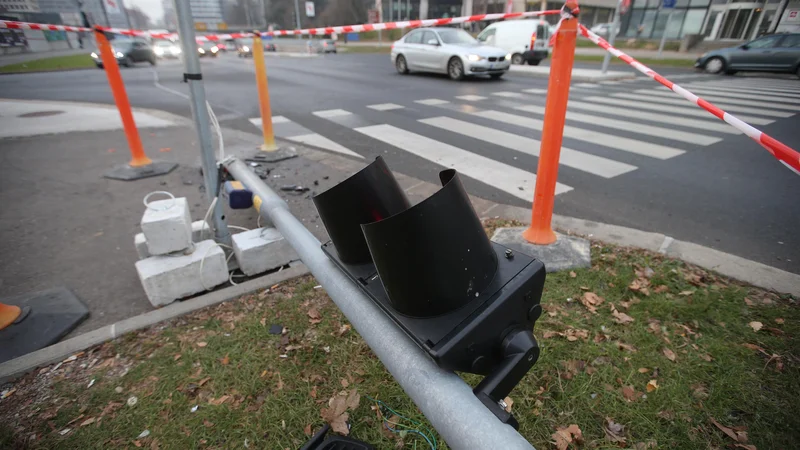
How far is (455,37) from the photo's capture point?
14398 mm

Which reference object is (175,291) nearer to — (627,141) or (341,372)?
(341,372)

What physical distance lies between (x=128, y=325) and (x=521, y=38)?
21.8 m

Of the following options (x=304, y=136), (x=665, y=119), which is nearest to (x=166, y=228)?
(x=304, y=136)

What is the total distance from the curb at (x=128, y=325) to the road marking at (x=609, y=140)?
5.62 meters

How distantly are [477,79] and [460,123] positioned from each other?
767cm

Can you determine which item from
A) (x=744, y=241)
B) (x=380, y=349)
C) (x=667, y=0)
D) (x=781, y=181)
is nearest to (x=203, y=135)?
(x=380, y=349)

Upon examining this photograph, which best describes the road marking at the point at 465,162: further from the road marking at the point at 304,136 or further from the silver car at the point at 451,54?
the silver car at the point at 451,54

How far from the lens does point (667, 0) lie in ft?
60.1

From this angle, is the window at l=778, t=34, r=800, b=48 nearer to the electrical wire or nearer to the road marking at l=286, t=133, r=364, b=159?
the road marking at l=286, t=133, r=364, b=159

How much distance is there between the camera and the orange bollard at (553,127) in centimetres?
253

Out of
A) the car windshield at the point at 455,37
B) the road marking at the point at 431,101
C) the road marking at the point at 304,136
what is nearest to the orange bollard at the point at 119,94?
the road marking at the point at 304,136

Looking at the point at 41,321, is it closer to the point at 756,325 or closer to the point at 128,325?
the point at 128,325

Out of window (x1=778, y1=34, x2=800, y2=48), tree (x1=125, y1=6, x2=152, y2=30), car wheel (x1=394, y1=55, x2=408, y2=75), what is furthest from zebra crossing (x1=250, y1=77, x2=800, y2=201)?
tree (x1=125, y1=6, x2=152, y2=30)

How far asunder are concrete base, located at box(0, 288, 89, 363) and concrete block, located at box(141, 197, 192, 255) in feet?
2.24
